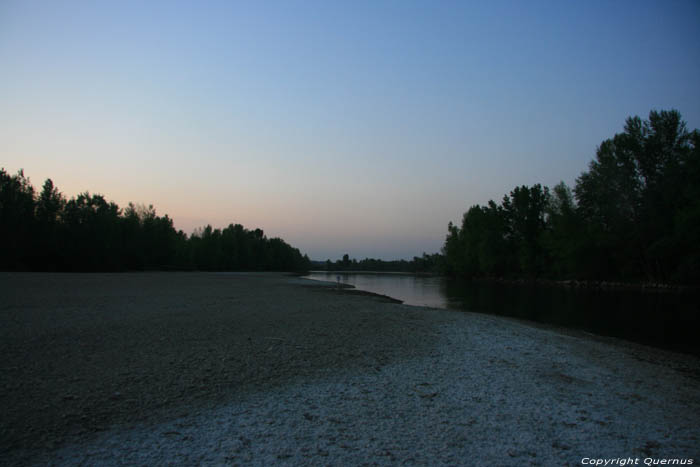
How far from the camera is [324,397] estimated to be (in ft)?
22.4

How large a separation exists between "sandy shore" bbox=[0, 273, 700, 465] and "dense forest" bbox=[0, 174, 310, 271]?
56707mm

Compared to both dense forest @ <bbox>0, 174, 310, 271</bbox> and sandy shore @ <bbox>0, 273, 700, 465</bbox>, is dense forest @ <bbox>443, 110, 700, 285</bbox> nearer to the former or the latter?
sandy shore @ <bbox>0, 273, 700, 465</bbox>

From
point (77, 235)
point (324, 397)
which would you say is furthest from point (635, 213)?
point (77, 235)

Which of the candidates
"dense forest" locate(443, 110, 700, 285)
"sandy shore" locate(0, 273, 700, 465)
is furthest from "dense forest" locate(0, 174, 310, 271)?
"dense forest" locate(443, 110, 700, 285)

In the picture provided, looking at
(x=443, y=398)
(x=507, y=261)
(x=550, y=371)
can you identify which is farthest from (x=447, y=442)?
(x=507, y=261)

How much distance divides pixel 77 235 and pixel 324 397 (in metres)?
73.8

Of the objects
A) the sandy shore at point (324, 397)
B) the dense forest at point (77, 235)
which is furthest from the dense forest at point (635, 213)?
the dense forest at point (77, 235)

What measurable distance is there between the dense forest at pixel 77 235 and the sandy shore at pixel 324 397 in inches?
2233

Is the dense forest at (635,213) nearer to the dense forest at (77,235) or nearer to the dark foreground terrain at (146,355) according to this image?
the dark foreground terrain at (146,355)

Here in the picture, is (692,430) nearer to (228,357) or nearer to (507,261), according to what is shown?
(228,357)

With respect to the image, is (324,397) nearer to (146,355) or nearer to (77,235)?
(146,355)

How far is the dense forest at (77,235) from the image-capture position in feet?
180

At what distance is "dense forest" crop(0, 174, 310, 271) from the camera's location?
54719 mm

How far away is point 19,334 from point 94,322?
2.29 metres
